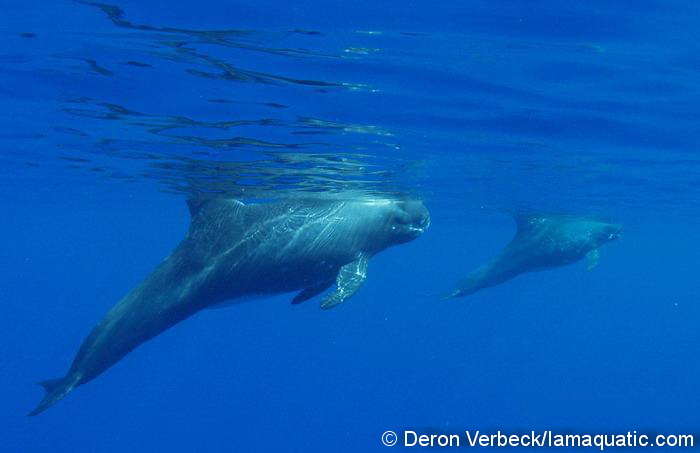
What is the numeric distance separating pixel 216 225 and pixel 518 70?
6435 mm

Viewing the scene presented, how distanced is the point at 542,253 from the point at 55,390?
671 inches

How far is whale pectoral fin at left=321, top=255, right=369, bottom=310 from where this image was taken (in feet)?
37.0

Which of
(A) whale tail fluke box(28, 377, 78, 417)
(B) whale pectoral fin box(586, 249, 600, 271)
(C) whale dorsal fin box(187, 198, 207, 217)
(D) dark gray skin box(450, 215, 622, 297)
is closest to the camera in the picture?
(A) whale tail fluke box(28, 377, 78, 417)

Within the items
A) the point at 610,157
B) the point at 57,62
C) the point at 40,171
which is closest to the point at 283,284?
the point at 57,62

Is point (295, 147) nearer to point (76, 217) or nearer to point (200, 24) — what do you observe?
point (200, 24)

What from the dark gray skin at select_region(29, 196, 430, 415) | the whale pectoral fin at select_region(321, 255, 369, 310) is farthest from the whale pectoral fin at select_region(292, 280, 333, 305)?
the whale pectoral fin at select_region(321, 255, 369, 310)

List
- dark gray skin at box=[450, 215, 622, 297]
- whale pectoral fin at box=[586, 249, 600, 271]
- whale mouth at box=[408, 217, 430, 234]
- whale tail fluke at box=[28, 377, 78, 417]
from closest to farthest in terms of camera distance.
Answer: whale tail fluke at box=[28, 377, 78, 417] → whale mouth at box=[408, 217, 430, 234] → dark gray skin at box=[450, 215, 622, 297] → whale pectoral fin at box=[586, 249, 600, 271]

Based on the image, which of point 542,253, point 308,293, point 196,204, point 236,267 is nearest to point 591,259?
point 542,253

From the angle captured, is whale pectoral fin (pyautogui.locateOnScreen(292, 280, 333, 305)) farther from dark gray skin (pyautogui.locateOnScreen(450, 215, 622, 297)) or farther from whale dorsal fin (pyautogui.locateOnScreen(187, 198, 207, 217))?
dark gray skin (pyautogui.locateOnScreen(450, 215, 622, 297))

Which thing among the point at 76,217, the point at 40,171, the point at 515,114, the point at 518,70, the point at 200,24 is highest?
the point at 200,24

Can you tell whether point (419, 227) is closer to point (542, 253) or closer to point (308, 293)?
point (308, 293)

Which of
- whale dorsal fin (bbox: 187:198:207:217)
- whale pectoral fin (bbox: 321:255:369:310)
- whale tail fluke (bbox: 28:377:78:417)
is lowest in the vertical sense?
whale tail fluke (bbox: 28:377:78:417)

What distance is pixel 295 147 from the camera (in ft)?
57.8

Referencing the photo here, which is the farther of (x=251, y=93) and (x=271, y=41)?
(x=251, y=93)
